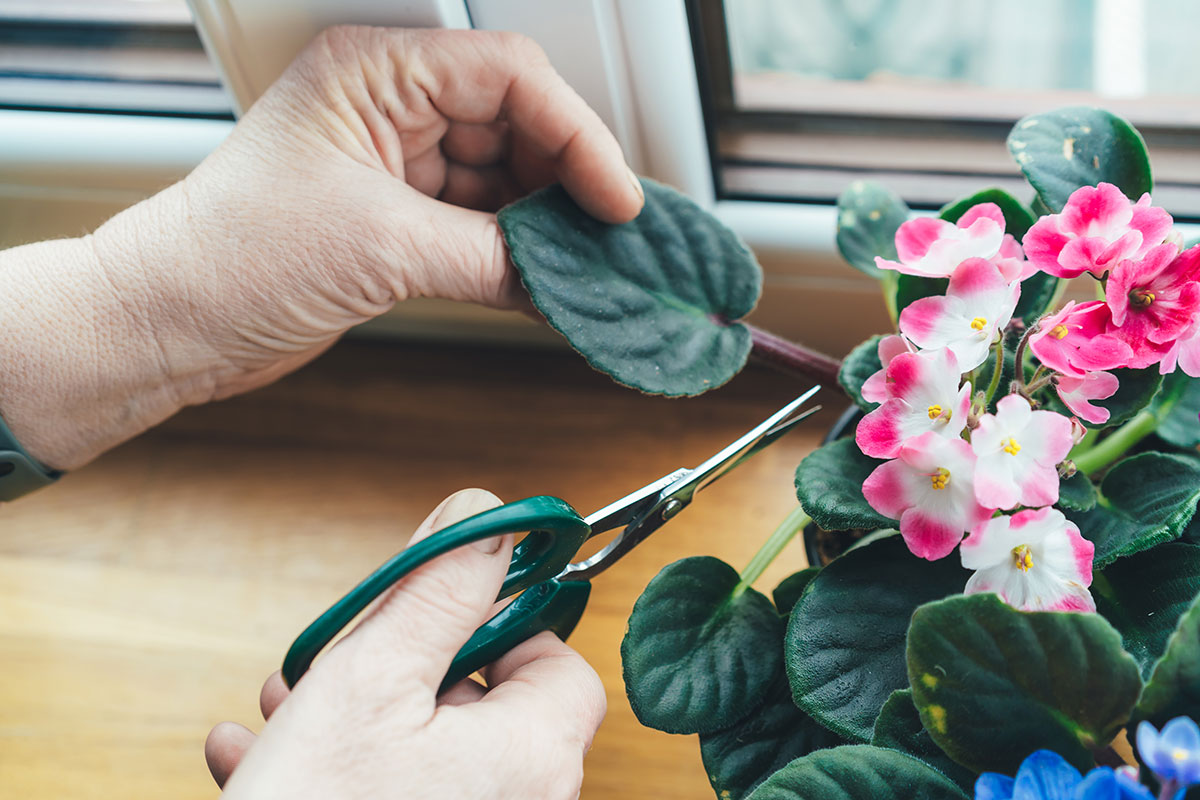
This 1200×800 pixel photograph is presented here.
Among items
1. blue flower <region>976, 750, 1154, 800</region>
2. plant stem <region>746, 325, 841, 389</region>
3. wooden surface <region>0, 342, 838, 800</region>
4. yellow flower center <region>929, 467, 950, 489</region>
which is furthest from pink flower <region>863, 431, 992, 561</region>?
wooden surface <region>0, 342, 838, 800</region>

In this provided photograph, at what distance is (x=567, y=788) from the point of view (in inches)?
18.7

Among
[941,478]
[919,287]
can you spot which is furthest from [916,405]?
[919,287]

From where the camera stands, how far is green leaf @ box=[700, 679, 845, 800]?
0.52 metres

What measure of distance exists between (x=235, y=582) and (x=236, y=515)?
7 centimetres

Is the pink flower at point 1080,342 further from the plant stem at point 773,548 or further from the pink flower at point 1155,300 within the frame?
the plant stem at point 773,548

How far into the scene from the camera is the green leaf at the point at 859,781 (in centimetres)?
39

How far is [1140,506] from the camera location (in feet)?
1.63

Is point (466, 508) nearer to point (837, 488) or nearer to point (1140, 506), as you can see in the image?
point (837, 488)

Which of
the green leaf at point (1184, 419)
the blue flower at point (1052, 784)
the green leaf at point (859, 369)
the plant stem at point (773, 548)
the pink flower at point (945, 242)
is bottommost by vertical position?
the plant stem at point (773, 548)

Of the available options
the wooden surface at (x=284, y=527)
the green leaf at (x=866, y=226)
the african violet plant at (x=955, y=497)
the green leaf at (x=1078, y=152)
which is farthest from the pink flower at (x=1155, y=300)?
the wooden surface at (x=284, y=527)

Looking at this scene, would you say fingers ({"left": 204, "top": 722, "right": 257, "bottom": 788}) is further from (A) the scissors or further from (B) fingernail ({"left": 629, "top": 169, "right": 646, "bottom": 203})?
(B) fingernail ({"left": 629, "top": 169, "right": 646, "bottom": 203})

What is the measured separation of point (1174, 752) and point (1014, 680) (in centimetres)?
7

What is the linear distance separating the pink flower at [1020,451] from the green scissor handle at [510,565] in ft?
0.65

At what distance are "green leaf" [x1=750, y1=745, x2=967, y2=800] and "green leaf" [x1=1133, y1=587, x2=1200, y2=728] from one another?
0.09 metres
